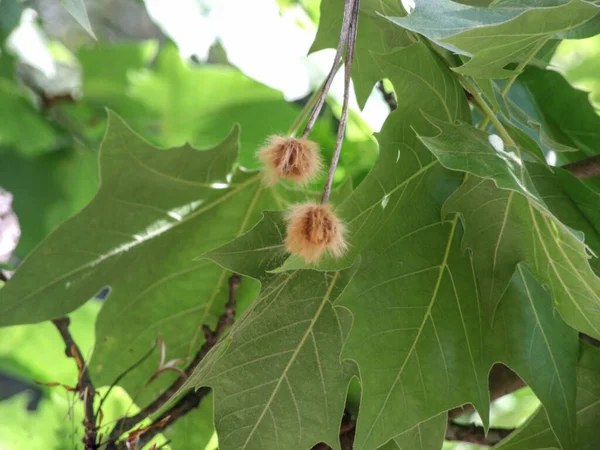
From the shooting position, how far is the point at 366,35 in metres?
0.41

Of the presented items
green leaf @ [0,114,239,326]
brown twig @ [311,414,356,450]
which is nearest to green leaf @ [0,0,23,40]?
green leaf @ [0,114,239,326]

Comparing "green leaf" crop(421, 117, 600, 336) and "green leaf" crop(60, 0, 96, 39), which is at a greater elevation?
"green leaf" crop(60, 0, 96, 39)

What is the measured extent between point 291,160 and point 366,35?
0.46ft

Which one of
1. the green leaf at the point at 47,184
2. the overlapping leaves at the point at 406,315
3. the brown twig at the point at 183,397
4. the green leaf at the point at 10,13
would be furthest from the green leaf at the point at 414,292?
the green leaf at the point at 47,184

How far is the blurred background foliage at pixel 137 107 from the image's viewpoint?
615 millimetres

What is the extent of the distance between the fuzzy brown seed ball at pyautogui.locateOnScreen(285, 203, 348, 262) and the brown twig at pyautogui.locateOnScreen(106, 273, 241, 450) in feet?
0.46

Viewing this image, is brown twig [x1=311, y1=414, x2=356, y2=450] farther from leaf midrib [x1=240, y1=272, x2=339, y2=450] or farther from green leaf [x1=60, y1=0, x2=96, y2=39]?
green leaf [x1=60, y1=0, x2=96, y2=39]

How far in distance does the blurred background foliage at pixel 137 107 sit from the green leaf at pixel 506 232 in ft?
0.66

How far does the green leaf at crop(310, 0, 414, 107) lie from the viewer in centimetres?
38

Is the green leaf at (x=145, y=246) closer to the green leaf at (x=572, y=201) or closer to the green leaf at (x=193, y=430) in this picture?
the green leaf at (x=193, y=430)

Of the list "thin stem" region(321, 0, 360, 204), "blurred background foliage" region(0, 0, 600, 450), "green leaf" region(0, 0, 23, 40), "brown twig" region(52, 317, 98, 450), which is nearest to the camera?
"thin stem" region(321, 0, 360, 204)

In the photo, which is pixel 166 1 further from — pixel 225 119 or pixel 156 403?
pixel 156 403

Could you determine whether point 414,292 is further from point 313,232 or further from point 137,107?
A: point 137,107

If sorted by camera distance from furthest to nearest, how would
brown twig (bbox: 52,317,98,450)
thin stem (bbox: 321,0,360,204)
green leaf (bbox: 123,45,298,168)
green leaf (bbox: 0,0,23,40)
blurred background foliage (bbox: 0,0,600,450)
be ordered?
green leaf (bbox: 123,45,298,168) < blurred background foliage (bbox: 0,0,600,450) < green leaf (bbox: 0,0,23,40) < brown twig (bbox: 52,317,98,450) < thin stem (bbox: 321,0,360,204)
